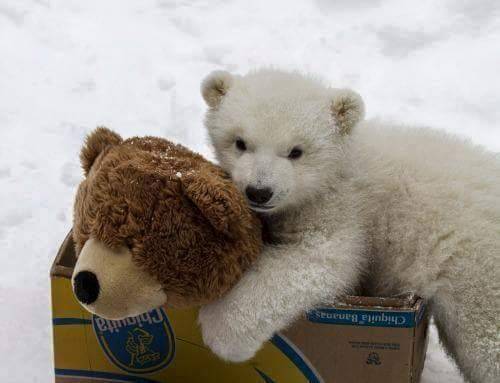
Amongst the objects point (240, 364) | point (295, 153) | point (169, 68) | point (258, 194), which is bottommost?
point (240, 364)

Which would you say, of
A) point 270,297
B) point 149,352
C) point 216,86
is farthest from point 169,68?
point 270,297

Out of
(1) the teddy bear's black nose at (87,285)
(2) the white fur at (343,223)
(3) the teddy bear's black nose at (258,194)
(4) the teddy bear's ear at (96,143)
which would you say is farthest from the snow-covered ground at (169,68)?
(3) the teddy bear's black nose at (258,194)

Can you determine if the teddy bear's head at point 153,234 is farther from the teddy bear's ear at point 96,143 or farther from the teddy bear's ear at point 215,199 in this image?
the teddy bear's ear at point 96,143

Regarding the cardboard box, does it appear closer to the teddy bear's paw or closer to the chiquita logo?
the chiquita logo

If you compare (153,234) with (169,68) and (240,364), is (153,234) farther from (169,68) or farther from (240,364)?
(169,68)

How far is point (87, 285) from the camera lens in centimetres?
182

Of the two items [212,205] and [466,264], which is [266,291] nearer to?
[212,205]

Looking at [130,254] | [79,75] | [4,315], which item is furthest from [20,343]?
[79,75]

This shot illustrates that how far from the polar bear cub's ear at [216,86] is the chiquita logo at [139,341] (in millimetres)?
714

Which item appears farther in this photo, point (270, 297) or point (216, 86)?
point (216, 86)

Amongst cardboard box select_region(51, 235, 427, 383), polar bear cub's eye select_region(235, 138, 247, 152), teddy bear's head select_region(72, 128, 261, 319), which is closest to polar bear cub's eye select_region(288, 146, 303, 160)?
polar bear cub's eye select_region(235, 138, 247, 152)

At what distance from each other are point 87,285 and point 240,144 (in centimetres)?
67

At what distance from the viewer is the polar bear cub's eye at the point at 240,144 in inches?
85.1

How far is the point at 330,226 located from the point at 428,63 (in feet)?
9.72
